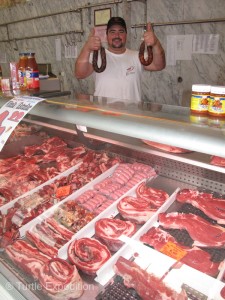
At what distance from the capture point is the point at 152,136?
1.33 meters

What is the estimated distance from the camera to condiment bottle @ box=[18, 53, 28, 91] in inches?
89.3

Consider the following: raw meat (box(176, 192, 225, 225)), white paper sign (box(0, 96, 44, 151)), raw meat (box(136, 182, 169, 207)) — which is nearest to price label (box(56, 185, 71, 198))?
raw meat (box(136, 182, 169, 207))

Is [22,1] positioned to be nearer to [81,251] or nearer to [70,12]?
[70,12]

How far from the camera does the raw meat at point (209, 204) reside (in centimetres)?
182

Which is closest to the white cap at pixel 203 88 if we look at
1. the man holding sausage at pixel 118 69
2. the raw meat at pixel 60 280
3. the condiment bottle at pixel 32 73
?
the raw meat at pixel 60 280

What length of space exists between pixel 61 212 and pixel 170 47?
12.1 ft

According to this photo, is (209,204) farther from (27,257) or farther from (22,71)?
(22,71)

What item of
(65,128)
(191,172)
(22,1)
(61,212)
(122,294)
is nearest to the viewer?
(122,294)

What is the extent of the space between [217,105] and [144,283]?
98 cm

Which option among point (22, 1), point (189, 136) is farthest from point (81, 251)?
point (22, 1)

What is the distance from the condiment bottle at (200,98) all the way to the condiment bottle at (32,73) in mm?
1411

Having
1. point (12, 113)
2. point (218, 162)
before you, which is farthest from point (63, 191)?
point (218, 162)

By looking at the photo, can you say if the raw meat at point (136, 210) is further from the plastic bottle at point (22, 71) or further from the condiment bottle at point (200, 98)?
the plastic bottle at point (22, 71)

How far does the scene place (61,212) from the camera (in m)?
1.94
